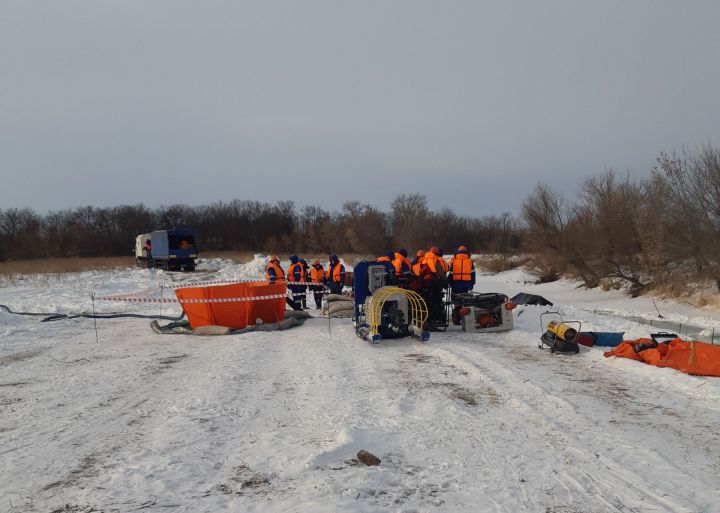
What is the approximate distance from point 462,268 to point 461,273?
0.12m

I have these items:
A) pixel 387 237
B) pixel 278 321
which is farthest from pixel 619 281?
pixel 387 237

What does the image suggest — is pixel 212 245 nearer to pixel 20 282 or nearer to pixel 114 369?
pixel 20 282

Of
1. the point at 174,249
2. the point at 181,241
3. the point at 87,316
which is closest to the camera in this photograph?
the point at 87,316

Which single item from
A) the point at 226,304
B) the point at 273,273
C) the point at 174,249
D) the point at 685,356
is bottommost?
the point at 685,356

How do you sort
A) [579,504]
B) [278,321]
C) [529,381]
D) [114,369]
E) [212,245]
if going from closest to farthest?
[579,504]
[529,381]
[114,369]
[278,321]
[212,245]

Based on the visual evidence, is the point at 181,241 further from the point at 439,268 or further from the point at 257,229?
the point at 257,229

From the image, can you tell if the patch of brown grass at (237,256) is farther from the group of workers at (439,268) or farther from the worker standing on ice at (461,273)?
the worker standing on ice at (461,273)

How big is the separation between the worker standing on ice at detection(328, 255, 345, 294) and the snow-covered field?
6.78m

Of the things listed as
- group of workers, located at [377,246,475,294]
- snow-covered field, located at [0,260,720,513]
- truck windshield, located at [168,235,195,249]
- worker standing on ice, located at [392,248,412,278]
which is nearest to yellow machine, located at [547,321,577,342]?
snow-covered field, located at [0,260,720,513]

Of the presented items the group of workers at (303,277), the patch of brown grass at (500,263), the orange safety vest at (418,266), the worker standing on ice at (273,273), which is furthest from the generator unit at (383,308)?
the patch of brown grass at (500,263)

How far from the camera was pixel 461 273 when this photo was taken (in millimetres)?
11711

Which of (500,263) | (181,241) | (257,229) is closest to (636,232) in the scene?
(500,263)

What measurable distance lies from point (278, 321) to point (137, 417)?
6845 millimetres

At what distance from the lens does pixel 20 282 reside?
89.6 feet
